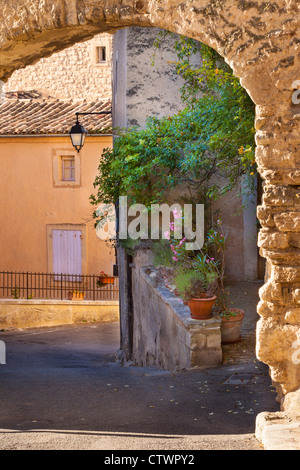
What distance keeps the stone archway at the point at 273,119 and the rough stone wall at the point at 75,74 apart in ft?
60.8

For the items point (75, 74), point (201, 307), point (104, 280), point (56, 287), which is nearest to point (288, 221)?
point (201, 307)

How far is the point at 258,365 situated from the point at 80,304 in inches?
425

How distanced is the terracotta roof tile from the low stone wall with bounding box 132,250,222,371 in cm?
782

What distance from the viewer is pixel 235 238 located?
36.7ft

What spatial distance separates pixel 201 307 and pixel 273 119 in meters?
3.18

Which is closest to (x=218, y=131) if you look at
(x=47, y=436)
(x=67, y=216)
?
(x=47, y=436)

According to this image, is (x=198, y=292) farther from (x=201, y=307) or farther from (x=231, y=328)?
(x=231, y=328)

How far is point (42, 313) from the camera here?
54.7 feet

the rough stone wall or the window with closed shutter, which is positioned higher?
the rough stone wall

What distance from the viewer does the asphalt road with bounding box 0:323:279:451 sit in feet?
13.6

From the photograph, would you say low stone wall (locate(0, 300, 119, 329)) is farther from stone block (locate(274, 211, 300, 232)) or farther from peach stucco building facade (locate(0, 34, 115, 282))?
Answer: stone block (locate(274, 211, 300, 232))

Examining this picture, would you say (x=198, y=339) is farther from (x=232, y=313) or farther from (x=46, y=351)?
(x=46, y=351)

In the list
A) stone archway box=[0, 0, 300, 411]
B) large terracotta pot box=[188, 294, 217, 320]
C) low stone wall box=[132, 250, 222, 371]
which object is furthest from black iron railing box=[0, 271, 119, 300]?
stone archway box=[0, 0, 300, 411]

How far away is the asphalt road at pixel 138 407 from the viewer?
4.15 m
